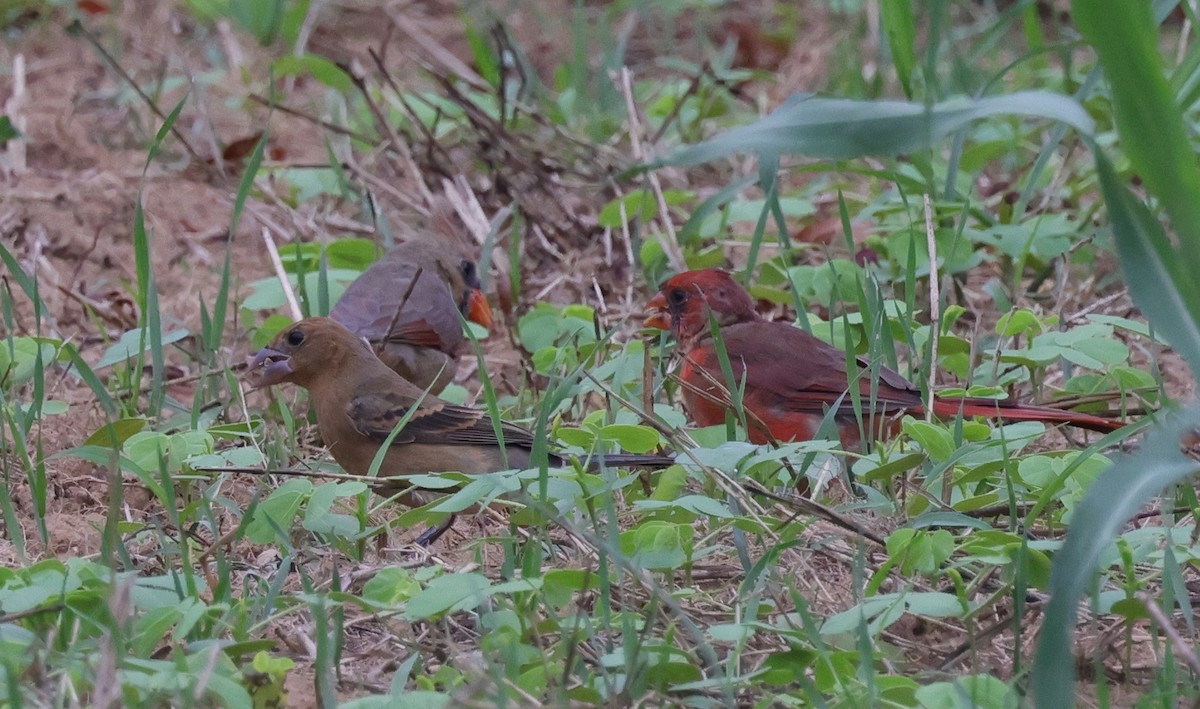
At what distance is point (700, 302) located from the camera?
4559 mm

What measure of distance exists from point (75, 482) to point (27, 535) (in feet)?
1.27

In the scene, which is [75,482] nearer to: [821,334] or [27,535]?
[27,535]

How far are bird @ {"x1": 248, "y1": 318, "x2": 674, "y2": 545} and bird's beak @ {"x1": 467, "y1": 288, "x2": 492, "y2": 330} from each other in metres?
1.09

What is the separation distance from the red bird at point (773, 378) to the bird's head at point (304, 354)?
936mm

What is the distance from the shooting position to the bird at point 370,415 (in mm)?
3908

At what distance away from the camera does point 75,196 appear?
5840 mm

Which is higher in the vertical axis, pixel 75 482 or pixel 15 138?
pixel 15 138

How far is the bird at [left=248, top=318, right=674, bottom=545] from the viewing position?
391 centimetres

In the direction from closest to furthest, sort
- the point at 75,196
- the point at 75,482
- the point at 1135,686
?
the point at 1135,686
the point at 75,482
the point at 75,196

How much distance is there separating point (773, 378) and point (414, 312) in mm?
1311

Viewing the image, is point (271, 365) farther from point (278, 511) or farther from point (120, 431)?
point (278, 511)

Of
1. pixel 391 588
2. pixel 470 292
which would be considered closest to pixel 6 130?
pixel 470 292

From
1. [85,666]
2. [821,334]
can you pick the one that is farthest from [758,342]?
[85,666]

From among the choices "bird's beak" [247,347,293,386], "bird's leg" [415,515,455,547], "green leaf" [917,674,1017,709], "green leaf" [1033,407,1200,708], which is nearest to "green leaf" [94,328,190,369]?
"bird's beak" [247,347,293,386]
